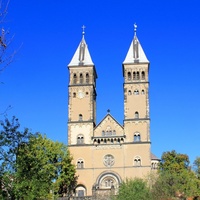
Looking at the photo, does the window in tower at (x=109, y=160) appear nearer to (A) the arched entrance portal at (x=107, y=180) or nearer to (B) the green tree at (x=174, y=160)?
(A) the arched entrance portal at (x=107, y=180)

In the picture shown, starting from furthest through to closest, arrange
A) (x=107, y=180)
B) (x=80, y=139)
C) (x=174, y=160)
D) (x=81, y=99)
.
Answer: (x=174, y=160), (x=81, y=99), (x=80, y=139), (x=107, y=180)

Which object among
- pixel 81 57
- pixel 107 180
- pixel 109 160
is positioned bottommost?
pixel 107 180

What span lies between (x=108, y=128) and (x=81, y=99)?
6.72 meters

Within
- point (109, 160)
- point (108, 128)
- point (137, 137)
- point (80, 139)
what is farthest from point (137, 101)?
point (80, 139)

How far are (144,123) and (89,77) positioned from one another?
40.7 feet

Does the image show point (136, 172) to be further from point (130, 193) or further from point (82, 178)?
point (130, 193)

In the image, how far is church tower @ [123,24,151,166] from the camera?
236 feet

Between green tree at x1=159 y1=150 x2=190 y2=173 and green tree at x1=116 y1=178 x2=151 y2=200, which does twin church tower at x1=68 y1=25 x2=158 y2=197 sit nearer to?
green tree at x1=159 y1=150 x2=190 y2=173

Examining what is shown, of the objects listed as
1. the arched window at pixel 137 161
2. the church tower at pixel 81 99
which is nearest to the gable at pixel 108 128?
the church tower at pixel 81 99

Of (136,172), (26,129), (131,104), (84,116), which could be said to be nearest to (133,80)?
(131,104)

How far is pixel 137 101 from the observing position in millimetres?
73875

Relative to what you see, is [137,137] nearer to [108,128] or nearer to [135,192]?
[108,128]

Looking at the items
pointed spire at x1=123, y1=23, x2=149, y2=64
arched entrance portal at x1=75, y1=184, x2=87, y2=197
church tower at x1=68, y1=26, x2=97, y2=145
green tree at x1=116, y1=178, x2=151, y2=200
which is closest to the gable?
church tower at x1=68, y1=26, x2=97, y2=145

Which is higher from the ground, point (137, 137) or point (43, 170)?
point (137, 137)
